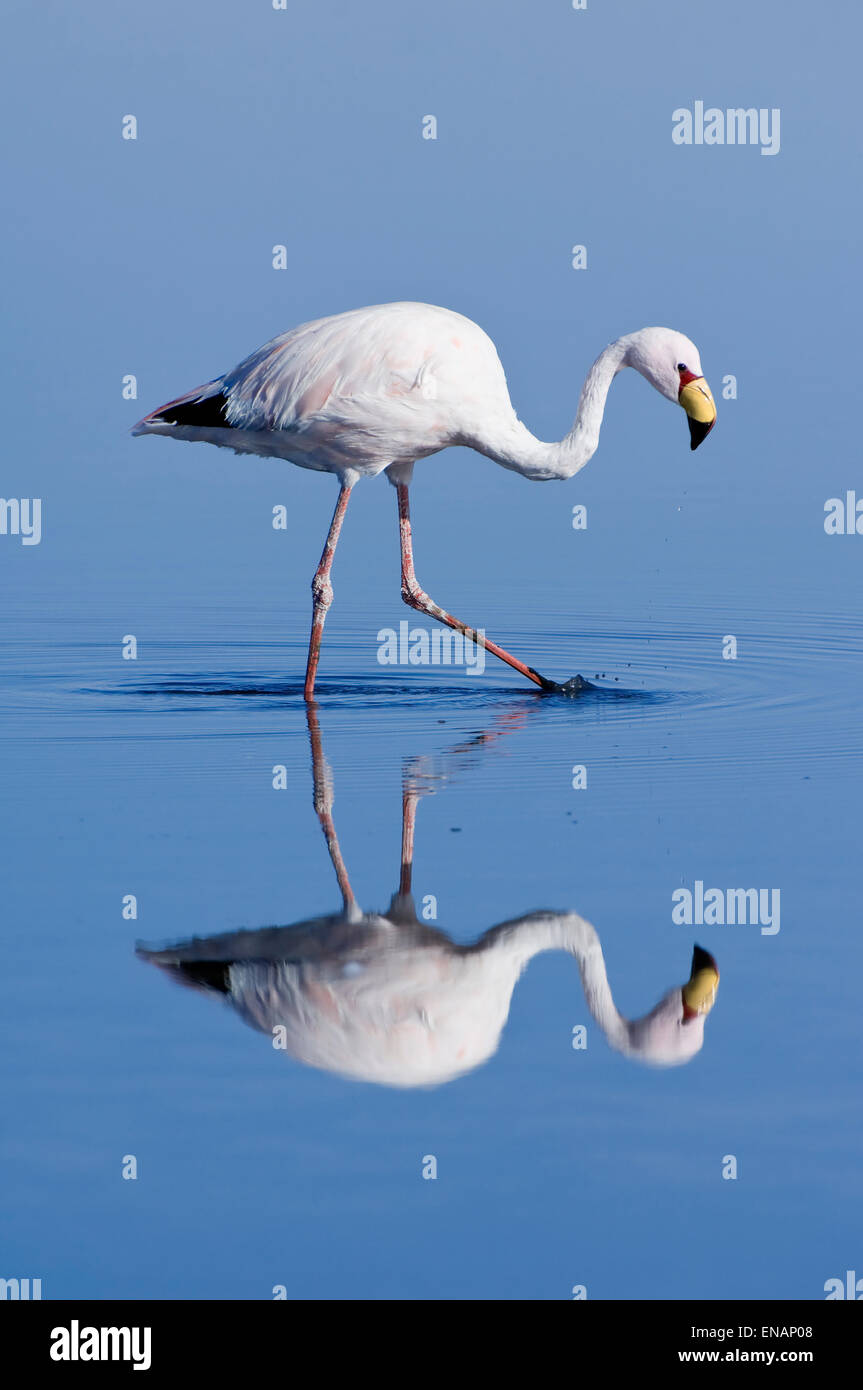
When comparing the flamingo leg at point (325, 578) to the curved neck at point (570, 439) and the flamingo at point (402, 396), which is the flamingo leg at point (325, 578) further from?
the curved neck at point (570, 439)

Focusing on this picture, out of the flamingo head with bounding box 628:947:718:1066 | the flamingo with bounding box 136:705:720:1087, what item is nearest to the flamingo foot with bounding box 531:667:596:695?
the flamingo with bounding box 136:705:720:1087

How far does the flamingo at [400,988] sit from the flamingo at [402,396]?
4.31m

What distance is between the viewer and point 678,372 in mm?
10734

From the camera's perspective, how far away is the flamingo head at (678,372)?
10.6m

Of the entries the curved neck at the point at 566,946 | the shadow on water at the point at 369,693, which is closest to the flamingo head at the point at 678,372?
the shadow on water at the point at 369,693

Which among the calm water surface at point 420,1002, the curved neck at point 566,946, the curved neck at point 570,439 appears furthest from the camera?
the curved neck at point 570,439

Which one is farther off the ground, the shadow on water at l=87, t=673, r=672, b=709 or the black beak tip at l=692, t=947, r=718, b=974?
the shadow on water at l=87, t=673, r=672, b=709

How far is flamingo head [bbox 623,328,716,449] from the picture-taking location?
1064 centimetres

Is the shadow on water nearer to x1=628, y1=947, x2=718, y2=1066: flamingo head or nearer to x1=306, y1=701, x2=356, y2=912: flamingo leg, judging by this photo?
x1=306, y1=701, x2=356, y2=912: flamingo leg

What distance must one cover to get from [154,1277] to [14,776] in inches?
184

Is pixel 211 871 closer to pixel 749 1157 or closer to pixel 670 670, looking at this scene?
pixel 749 1157

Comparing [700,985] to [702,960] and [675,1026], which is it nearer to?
[702,960]

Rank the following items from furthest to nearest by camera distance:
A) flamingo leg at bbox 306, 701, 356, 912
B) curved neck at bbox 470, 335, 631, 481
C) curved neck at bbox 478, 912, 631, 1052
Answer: curved neck at bbox 470, 335, 631, 481 → flamingo leg at bbox 306, 701, 356, 912 → curved neck at bbox 478, 912, 631, 1052
